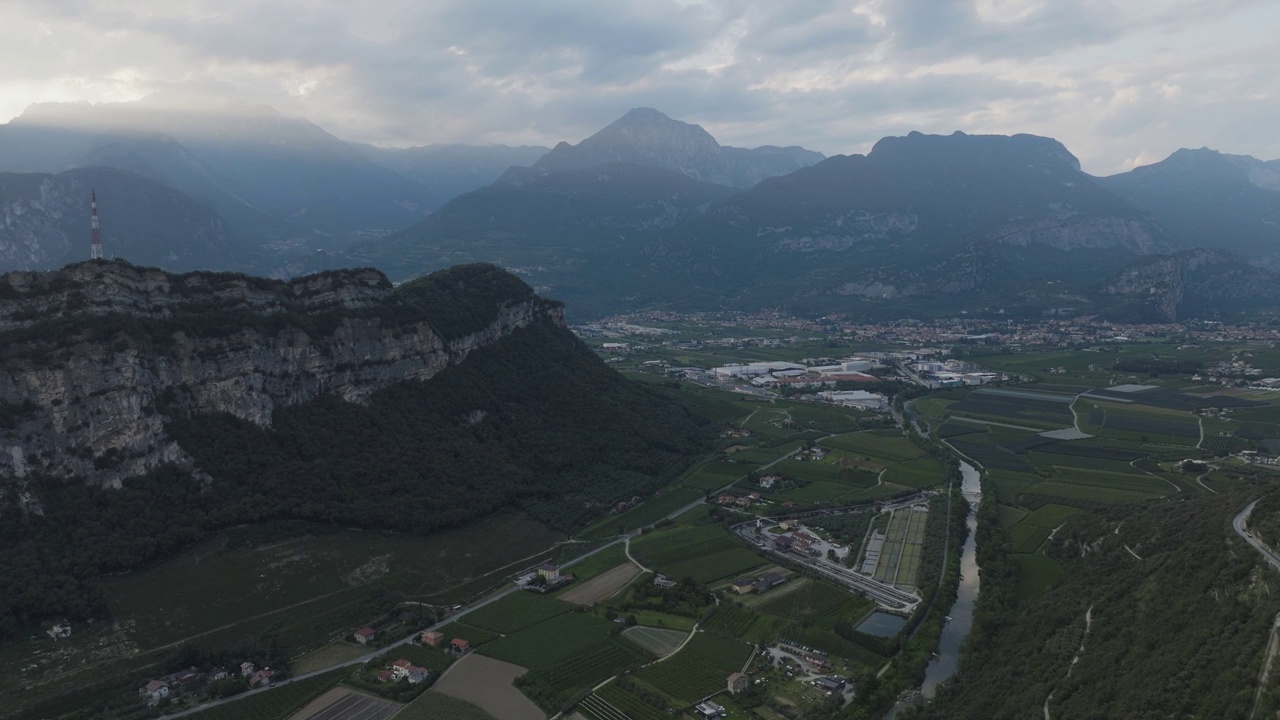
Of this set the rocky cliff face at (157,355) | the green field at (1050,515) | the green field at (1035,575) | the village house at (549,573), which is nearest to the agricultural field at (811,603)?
the green field at (1035,575)

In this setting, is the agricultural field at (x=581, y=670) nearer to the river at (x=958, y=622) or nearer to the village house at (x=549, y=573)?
the village house at (x=549, y=573)

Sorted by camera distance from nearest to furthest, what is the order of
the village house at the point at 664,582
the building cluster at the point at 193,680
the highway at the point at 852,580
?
1. the building cluster at the point at 193,680
2. the highway at the point at 852,580
3. the village house at the point at 664,582

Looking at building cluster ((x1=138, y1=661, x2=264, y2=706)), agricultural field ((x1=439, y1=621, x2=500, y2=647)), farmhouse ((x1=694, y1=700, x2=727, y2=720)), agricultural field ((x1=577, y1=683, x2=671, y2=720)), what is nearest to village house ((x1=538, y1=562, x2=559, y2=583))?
agricultural field ((x1=439, y1=621, x2=500, y2=647))

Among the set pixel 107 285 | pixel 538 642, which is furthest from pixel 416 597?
pixel 107 285

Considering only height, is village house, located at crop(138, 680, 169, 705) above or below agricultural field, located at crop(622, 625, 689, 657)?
above

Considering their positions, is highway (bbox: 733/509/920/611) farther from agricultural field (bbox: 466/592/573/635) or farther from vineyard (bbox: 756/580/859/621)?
agricultural field (bbox: 466/592/573/635)

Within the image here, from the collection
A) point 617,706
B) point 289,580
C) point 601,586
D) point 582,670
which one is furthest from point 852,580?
point 289,580
